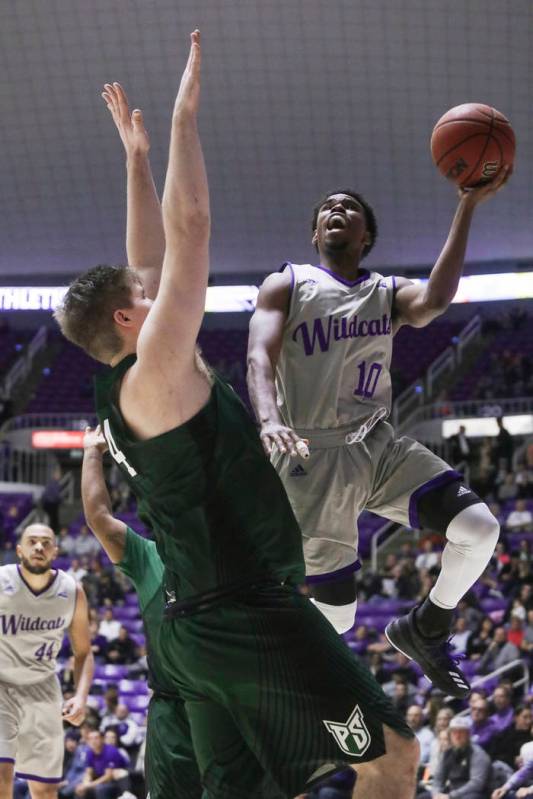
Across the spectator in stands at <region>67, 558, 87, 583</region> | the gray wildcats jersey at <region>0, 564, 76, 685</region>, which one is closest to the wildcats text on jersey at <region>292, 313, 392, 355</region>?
the gray wildcats jersey at <region>0, 564, 76, 685</region>

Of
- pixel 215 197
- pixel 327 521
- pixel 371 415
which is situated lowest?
pixel 327 521

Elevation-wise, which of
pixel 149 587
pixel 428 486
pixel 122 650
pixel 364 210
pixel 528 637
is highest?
pixel 364 210

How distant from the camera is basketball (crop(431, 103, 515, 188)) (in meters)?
4.61

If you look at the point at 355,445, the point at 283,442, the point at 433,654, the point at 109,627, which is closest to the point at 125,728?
the point at 109,627

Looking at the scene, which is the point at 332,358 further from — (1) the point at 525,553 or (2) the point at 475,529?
(1) the point at 525,553

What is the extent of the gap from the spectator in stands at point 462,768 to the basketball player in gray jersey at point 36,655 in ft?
12.0

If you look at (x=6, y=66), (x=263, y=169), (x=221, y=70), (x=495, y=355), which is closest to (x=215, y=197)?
(x=263, y=169)

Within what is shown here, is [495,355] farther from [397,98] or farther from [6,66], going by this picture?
[6,66]

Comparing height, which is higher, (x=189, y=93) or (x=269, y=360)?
(x=189, y=93)

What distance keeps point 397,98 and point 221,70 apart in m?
3.03

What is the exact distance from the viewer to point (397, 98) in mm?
19375

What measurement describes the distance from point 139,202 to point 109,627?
1075 cm

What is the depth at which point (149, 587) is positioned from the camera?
4.98 metres

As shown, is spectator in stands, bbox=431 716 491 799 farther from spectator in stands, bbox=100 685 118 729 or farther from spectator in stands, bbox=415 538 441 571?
spectator in stands, bbox=415 538 441 571
